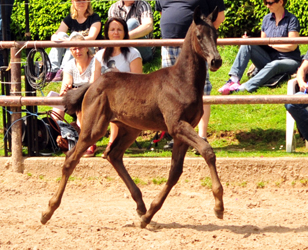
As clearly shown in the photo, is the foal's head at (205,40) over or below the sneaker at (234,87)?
over

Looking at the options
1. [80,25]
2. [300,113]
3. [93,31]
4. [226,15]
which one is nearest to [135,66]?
[93,31]

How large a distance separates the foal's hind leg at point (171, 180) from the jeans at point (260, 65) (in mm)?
3514

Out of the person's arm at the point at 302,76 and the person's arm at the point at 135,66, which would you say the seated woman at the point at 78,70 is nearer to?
the person's arm at the point at 135,66

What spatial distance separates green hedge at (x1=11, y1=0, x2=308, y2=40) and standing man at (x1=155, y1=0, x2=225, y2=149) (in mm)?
3477

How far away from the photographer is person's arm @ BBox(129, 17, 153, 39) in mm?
7720

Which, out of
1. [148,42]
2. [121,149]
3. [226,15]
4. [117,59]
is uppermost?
[148,42]

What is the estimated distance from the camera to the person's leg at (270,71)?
8148 millimetres

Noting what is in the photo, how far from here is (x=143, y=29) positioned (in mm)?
7805

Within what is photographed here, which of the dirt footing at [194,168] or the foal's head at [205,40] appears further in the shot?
the dirt footing at [194,168]

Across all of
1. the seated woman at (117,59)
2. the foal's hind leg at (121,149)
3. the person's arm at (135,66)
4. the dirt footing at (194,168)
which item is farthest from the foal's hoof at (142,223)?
the person's arm at (135,66)

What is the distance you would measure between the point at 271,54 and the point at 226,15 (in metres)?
2.49

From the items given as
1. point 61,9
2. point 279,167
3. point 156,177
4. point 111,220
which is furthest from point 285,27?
point 61,9

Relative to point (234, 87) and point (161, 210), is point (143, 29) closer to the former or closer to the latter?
point (234, 87)

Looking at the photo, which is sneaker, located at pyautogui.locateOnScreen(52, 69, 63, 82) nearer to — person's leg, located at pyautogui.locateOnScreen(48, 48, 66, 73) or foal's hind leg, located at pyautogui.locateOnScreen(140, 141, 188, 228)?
person's leg, located at pyautogui.locateOnScreen(48, 48, 66, 73)
